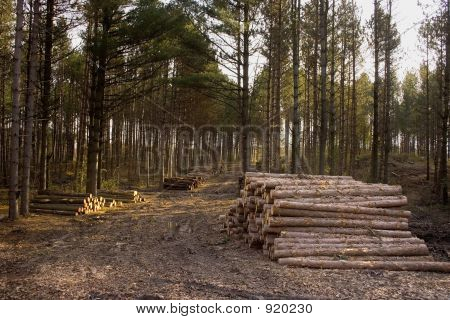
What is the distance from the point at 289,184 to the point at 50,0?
1116cm

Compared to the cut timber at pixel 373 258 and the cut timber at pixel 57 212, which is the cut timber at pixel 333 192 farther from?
the cut timber at pixel 57 212

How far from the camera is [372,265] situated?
7.72 m

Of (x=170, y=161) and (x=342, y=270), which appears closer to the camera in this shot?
(x=342, y=270)

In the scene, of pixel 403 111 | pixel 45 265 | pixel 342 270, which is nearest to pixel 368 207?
pixel 342 270

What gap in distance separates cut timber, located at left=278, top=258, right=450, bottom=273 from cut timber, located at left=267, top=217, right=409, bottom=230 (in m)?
1.00

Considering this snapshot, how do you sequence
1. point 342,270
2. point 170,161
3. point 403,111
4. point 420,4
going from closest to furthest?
point 342,270 → point 420,4 → point 170,161 → point 403,111

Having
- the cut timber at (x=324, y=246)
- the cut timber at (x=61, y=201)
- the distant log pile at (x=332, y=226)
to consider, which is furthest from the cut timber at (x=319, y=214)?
the cut timber at (x=61, y=201)

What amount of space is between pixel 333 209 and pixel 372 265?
1.61 m

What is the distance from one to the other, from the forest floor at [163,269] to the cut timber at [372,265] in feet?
0.77

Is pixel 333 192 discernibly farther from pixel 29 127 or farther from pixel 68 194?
pixel 68 194

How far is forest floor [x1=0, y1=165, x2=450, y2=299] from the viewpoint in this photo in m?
6.02

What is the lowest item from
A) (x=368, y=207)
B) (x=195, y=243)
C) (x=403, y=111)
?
(x=195, y=243)

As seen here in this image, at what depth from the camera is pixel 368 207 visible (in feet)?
31.1
